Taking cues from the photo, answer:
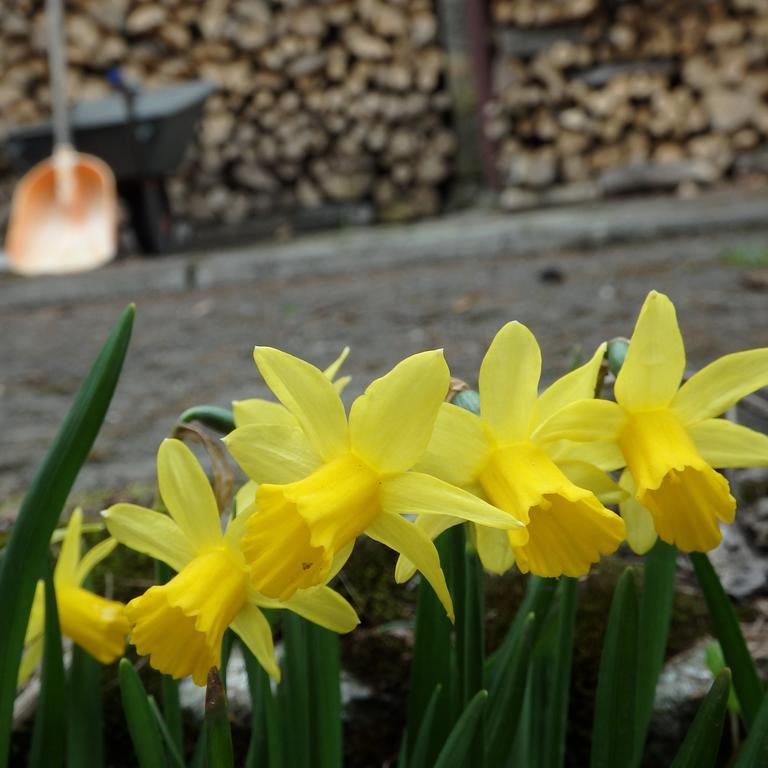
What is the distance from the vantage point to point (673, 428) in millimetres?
455

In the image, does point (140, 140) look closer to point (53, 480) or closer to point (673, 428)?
point (53, 480)

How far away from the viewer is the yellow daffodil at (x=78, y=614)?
61 cm

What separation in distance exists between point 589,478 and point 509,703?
18 centimetres

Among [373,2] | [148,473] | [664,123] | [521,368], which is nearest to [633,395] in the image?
[521,368]

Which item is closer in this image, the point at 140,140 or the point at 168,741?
the point at 168,741

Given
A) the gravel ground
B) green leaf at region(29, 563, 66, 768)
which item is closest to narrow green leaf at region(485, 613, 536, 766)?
green leaf at region(29, 563, 66, 768)

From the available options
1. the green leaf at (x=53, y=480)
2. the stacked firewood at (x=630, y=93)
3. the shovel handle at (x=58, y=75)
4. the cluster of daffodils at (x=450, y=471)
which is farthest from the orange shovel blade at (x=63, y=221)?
the cluster of daffodils at (x=450, y=471)

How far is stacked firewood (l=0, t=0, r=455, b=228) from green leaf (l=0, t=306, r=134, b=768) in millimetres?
4165

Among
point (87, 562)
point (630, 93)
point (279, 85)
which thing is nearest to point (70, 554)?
point (87, 562)

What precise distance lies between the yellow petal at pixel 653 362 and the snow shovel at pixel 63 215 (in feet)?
11.3

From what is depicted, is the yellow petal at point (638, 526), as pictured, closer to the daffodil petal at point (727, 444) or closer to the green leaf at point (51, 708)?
the daffodil petal at point (727, 444)

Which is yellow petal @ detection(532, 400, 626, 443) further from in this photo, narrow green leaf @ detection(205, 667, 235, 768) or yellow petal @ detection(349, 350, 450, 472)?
narrow green leaf @ detection(205, 667, 235, 768)

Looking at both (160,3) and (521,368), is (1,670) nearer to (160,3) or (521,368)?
(521,368)

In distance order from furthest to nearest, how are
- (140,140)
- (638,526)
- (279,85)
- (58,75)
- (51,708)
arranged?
(279,85) < (140,140) < (58,75) < (51,708) < (638,526)
